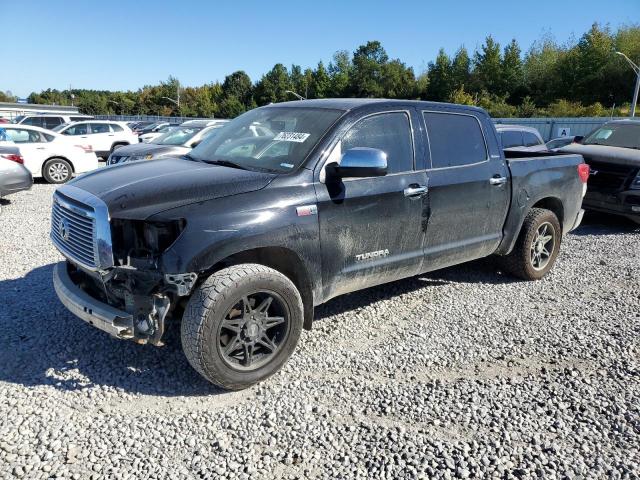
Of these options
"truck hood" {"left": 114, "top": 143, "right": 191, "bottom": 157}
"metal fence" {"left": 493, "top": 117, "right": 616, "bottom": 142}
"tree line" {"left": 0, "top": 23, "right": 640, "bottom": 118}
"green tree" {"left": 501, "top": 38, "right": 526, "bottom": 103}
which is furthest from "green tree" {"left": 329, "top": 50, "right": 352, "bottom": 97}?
"truck hood" {"left": 114, "top": 143, "right": 191, "bottom": 157}

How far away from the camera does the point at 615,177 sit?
27.2ft

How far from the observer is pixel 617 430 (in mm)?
3006

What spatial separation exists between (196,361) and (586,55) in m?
74.1

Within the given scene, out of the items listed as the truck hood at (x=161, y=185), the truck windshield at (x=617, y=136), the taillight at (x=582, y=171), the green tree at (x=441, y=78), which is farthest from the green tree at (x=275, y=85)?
the truck hood at (x=161, y=185)

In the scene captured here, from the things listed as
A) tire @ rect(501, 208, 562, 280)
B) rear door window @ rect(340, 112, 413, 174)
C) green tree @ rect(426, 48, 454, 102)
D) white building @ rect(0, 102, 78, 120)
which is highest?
green tree @ rect(426, 48, 454, 102)

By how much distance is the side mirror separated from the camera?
3.57m

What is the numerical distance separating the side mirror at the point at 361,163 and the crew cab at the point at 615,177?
580cm

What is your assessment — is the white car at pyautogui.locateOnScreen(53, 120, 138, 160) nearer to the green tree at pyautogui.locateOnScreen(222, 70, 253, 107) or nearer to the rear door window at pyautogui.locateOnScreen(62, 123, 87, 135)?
the rear door window at pyautogui.locateOnScreen(62, 123, 87, 135)

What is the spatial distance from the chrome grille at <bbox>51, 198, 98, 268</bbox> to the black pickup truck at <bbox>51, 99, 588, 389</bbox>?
0.01 m

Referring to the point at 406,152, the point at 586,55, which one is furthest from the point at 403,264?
the point at 586,55

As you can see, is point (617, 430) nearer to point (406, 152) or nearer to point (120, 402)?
point (406, 152)

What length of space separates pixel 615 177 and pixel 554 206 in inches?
131

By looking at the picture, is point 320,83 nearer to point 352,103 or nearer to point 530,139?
point 530,139

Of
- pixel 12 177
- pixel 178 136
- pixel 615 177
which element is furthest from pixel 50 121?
pixel 615 177
